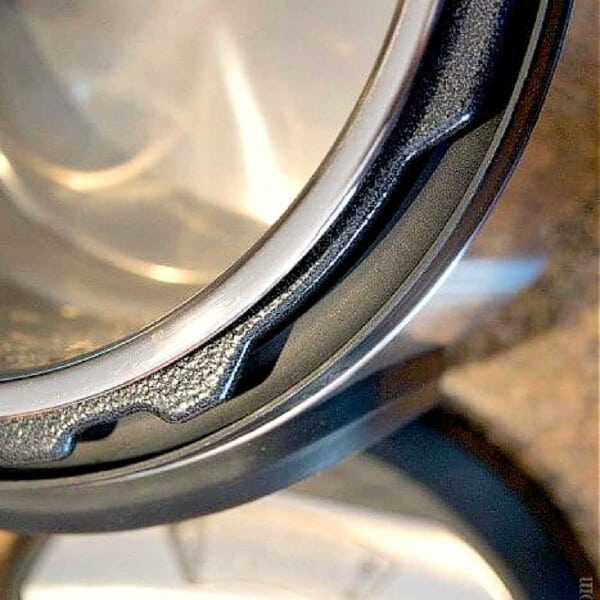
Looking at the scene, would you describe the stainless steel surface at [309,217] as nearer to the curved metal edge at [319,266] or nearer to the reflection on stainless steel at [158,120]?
the curved metal edge at [319,266]

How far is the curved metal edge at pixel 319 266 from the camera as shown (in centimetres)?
48

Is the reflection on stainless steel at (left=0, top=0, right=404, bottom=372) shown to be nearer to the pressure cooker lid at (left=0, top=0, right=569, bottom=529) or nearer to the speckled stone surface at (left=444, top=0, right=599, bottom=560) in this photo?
the pressure cooker lid at (left=0, top=0, right=569, bottom=529)

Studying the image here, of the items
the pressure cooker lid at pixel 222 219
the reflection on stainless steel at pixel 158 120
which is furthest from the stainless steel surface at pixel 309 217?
the reflection on stainless steel at pixel 158 120

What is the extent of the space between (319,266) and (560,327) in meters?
0.30

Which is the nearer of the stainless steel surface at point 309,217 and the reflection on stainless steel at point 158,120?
the stainless steel surface at point 309,217

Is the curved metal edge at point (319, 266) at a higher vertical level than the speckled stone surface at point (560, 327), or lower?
lower

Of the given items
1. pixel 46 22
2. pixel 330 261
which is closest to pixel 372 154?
pixel 330 261

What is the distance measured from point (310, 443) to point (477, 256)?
143mm

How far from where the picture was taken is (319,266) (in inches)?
19.3

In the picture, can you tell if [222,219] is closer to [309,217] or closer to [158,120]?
[158,120]

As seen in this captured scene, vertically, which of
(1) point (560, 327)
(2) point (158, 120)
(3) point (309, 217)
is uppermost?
(2) point (158, 120)

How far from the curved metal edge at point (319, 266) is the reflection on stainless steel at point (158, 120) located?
20cm

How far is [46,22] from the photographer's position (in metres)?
0.77

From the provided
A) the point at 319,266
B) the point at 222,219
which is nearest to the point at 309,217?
the point at 319,266
